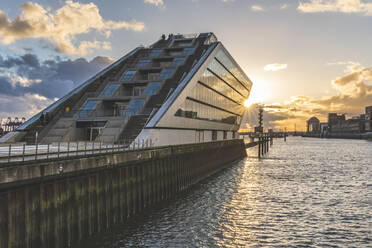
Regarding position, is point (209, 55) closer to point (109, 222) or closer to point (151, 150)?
point (151, 150)

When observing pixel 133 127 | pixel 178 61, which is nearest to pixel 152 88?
pixel 133 127

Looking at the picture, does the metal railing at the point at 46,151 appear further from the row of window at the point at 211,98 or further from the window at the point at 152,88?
the row of window at the point at 211,98

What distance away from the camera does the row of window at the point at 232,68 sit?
192 feet

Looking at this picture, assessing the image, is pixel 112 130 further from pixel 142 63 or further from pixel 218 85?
pixel 218 85

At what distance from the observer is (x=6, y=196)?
1166 cm

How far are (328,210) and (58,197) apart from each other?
20.8 metres

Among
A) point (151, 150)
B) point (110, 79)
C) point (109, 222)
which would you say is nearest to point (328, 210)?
point (151, 150)

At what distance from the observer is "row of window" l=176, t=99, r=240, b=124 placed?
42.3 meters

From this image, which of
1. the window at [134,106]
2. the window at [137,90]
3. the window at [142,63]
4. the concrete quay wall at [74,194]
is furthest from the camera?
the window at [142,63]

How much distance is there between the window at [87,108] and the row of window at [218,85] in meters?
17.1

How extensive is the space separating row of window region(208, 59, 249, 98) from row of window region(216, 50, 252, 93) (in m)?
1.15

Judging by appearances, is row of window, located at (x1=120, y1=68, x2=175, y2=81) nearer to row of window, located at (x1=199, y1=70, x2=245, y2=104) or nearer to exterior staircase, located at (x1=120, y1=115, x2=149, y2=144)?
row of window, located at (x1=199, y1=70, x2=245, y2=104)

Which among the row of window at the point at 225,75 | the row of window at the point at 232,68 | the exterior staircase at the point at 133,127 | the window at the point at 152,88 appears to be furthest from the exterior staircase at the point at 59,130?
the row of window at the point at 232,68

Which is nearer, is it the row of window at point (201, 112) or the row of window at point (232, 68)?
the row of window at point (201, 112)
